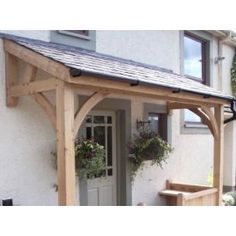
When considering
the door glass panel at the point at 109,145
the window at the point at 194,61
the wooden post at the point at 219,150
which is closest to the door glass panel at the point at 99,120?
the door glass panel at the point at 109,145

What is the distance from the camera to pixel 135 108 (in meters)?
7.50

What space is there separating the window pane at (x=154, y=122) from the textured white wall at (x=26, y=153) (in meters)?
2.97

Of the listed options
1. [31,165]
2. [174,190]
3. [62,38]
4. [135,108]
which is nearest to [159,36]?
[135,108]

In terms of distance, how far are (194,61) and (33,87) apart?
6.40 m

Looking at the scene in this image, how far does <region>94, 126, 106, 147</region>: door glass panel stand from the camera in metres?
6.75

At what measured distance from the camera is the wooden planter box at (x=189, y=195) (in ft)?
22.3

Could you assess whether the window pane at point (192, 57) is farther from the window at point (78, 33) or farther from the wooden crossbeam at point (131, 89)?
the window at point (78, 33)

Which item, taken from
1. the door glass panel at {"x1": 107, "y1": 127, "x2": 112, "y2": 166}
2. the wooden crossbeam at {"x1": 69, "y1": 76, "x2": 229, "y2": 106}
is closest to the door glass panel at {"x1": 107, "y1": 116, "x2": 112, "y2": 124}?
the door glass panel at {"x1": 107, "y1": 127, "x2": 112, "y2": 166}

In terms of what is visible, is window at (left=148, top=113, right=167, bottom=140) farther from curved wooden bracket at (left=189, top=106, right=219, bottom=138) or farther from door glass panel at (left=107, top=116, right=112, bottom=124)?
door glass panel at (left=107, top=116, right=112, bottom=124)

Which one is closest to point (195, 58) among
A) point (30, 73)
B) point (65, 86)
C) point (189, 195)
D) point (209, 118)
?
point (209, 118)

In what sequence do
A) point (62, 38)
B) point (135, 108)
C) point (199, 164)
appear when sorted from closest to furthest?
point (62, 38) → point (135, 108) → point (199, 164)

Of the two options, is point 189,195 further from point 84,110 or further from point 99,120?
point 84,110

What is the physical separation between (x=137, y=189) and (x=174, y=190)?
1.25 metres
